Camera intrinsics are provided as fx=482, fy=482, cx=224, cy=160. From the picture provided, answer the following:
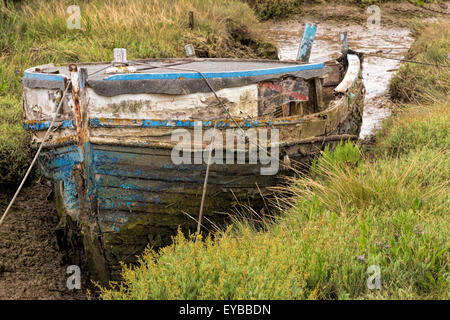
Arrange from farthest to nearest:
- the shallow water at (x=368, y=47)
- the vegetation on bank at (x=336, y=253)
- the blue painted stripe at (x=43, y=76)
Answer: the shallow water at (x=368, y=47) → the blue painted stripe at (x=43, y=76) → the vegetation on bank at (x=336, y=253)

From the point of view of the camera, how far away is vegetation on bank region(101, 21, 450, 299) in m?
2.72

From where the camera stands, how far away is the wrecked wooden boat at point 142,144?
160 inches

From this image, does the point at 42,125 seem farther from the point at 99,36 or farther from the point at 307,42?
the point at 99,36

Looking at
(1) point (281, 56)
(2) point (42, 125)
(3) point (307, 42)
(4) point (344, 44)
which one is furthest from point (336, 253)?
(1) point (281, 56)

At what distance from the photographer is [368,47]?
14453 mm

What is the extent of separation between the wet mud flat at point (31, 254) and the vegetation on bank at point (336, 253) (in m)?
1.48

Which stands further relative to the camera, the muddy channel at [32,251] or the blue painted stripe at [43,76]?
the muddy channel at [32,251]

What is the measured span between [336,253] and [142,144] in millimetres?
1926

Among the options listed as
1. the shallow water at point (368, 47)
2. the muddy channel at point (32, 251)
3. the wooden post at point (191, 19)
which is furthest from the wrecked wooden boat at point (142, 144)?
the wooden post at point (191, 19)

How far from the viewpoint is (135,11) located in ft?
35.8

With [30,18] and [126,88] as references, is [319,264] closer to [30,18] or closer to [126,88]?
[126,88]

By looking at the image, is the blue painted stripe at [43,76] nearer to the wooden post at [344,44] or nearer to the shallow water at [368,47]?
the wooden post at [344,44]

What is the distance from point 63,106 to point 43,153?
0.57 metres
